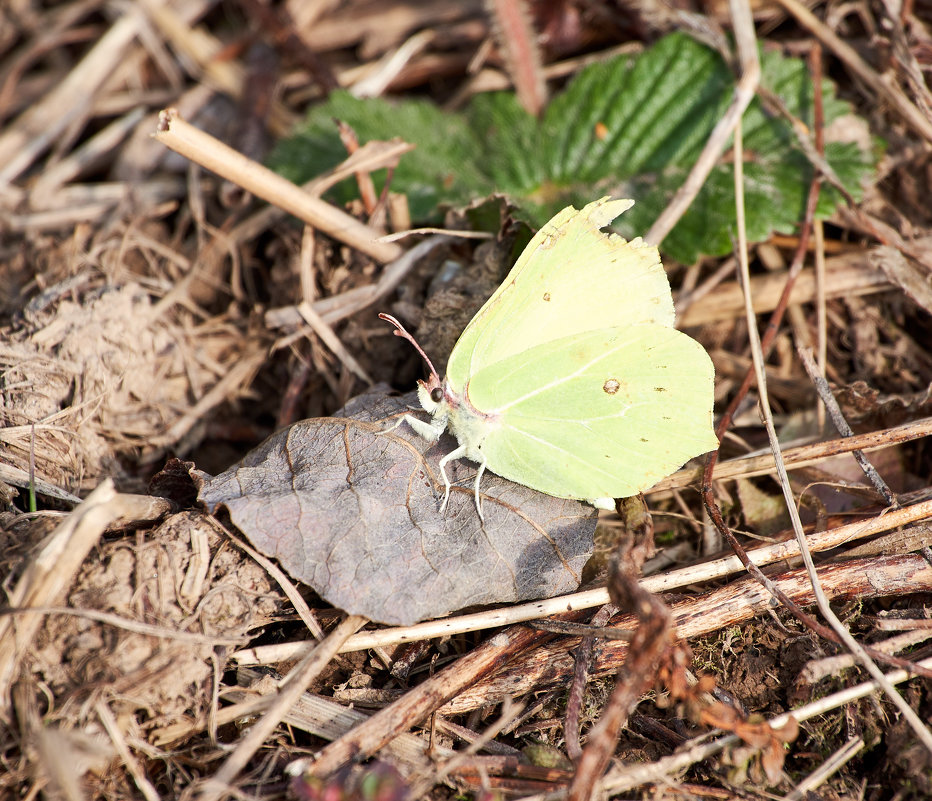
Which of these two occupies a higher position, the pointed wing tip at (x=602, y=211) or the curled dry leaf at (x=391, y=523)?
the pointed wing tip at (x=602, y=211)

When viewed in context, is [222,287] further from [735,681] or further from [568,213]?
[735,681]

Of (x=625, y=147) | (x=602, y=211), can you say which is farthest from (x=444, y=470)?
(x=625, y=147)

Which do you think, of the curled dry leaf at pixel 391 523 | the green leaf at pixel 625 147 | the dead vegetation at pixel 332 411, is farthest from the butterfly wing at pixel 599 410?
the green leaf at pixel 625 147

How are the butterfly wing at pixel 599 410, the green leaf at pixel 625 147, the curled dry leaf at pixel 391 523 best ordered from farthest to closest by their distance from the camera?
1. the green leaf at pixel 625 147
2. the butterfly wing at pixel 599 410
3. the curled dry leaf at pixel 391 523

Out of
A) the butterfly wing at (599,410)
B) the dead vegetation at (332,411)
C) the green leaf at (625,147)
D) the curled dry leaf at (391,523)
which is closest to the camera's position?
the dead vegetation at (332,411)

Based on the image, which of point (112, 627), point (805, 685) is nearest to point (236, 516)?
point (112, 627)

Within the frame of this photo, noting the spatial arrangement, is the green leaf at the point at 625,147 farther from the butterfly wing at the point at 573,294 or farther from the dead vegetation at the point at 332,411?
the butterfly wing at the point at 573,294

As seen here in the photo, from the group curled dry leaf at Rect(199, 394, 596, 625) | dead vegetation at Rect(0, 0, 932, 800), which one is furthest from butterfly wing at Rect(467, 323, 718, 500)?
dead vegetation at Rect(0, 0, 932, 800)
